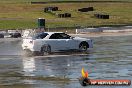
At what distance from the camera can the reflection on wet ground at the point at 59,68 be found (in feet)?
67.0

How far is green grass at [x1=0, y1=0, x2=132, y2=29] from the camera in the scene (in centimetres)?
6831

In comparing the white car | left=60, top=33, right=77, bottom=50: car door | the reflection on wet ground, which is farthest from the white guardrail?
left=60, top=33, right=77, bottom=50: car door

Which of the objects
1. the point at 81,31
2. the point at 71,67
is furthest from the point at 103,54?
the point at 81,31

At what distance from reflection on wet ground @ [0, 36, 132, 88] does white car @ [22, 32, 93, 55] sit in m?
0.95

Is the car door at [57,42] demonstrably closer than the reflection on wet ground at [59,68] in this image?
No

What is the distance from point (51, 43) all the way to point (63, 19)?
1608 inches

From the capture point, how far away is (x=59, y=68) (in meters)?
25.2

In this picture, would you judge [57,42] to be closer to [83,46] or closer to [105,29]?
[83,46]

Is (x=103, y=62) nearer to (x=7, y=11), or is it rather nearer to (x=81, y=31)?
(x=81, y=31)

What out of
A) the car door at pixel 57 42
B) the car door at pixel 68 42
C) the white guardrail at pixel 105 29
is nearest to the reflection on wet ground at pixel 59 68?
the car door at pixel 68 42

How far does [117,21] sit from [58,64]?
4794 cm

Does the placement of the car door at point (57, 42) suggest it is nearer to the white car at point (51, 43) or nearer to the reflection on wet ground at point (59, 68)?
the white car at point (51, 43)

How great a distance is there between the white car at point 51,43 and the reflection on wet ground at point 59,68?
3.11 feet

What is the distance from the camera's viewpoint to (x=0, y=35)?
5144 centimetres
